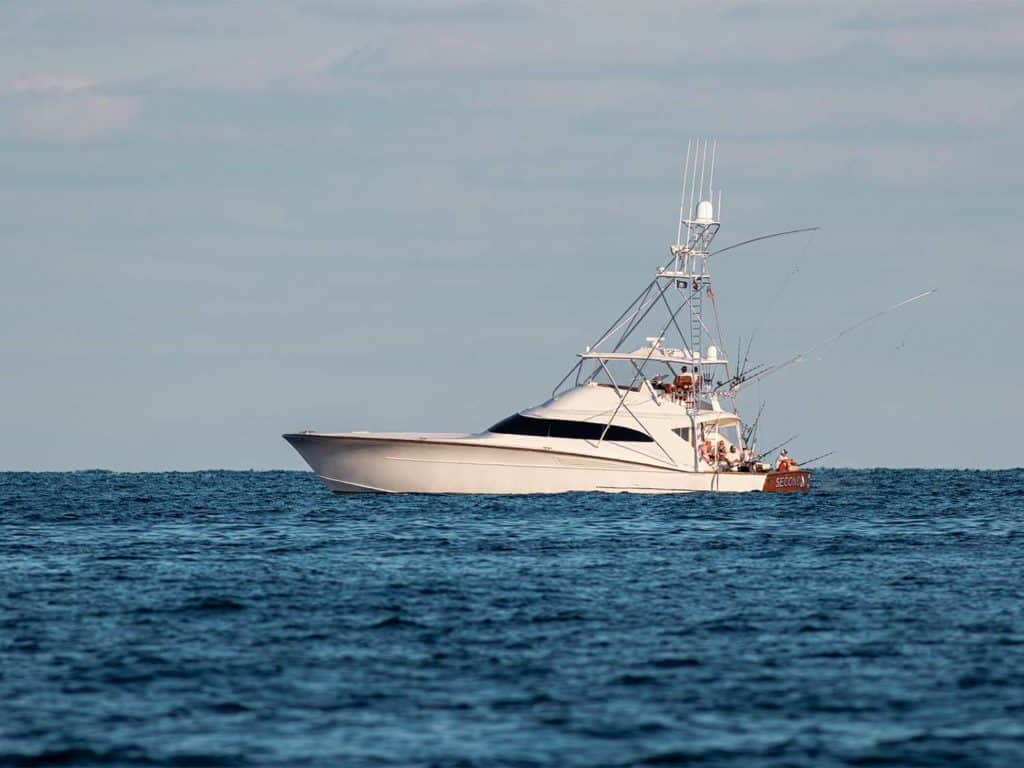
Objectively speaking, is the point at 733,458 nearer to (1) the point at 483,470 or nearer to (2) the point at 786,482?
(2) the point at 786,482

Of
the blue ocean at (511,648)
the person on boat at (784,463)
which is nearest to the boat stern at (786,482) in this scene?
the person on boat at (784,463)

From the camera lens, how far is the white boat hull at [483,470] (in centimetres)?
5291

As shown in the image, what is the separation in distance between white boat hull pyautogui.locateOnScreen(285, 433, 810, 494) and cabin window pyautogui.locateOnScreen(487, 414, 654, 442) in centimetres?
75

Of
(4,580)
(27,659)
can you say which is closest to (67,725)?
(27,659)

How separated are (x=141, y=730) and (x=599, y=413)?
3731 cm

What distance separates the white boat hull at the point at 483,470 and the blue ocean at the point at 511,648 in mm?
10511

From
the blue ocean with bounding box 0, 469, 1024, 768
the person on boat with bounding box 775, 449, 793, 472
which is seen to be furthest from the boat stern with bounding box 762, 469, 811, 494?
the blue ocean with bounding box 0, 469, 1024, 768

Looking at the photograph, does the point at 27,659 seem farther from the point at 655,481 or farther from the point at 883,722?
the point at 655,481

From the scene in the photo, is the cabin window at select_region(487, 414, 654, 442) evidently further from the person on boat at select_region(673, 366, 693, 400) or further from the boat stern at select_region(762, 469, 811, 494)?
the boat stern at select_region(762, 469, 811, 494)

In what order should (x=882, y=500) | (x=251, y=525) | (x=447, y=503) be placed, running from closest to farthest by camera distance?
(x=251, y=525) < (x=447, y=503) < (x=882, y=500)

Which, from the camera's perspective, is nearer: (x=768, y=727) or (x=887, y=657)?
(x=768, y=727)

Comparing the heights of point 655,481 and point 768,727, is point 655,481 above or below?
above

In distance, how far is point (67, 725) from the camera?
17.0 metres

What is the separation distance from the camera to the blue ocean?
16.3m
